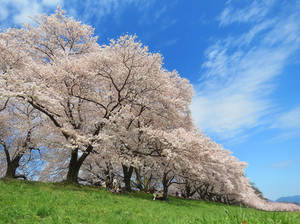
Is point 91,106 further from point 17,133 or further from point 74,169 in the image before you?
point 17,133

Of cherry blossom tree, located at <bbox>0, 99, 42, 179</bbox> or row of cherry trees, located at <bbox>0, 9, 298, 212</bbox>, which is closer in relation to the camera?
row of cherry trees, located at <bbox>0, 9, 298, 212</bbox>

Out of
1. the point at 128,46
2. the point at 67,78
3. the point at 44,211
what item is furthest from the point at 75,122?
the point at 44,211

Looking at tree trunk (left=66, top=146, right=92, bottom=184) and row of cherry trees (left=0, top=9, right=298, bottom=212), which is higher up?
row of cherry trees (left=0, top=9, right=298, bottom=212)

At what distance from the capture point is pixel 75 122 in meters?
23.0

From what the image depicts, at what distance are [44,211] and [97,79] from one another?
16813 millimetres

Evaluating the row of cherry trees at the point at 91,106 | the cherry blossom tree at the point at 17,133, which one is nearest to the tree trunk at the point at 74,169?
the row of cherry trees at the point at 91,106

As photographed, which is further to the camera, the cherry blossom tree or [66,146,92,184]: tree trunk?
the cherry blossom tree

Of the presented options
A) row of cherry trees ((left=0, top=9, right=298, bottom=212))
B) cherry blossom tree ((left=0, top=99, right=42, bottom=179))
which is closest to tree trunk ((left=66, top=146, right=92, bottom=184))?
row of cherry trees ((left=0, top=9, right=298, bottom=212))

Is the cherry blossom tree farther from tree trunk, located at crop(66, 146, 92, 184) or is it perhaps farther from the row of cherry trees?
tree trunk, located at crop(66, 146, 92, 184)

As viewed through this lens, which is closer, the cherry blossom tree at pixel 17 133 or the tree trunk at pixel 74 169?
the tree trunk at pixel 74 169

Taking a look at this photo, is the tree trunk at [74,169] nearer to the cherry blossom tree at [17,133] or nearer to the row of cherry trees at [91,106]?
the row of cherry trees at [91,106]

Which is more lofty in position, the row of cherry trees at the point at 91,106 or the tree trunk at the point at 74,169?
the row of cherry trees at the point at 91,106

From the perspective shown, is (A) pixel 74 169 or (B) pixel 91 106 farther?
(B) pixel 91 106

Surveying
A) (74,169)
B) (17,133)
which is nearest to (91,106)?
(74,169)
